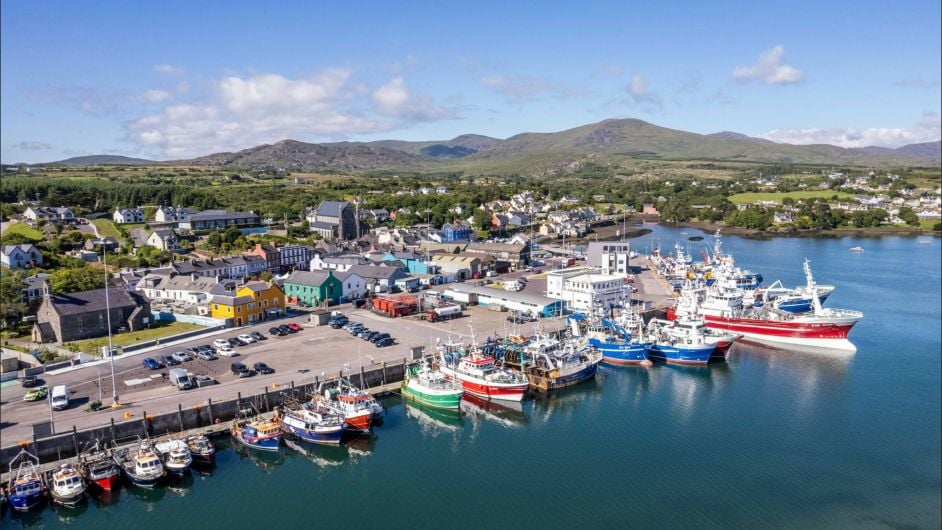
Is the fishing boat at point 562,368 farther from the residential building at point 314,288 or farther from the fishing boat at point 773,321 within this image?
the residential building at point 314,288

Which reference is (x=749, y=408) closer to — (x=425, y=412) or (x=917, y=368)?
(x=917, y=368)

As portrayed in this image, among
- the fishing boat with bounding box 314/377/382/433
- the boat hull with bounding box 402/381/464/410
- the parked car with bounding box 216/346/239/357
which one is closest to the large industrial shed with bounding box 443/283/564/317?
the boat hull with bounding box 402/381/464/410

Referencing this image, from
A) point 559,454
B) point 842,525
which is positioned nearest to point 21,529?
point 559,454

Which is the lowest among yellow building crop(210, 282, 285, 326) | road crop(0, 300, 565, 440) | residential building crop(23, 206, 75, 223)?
road crop(0, 300, 565, 440)

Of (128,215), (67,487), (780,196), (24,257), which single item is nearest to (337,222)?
(128,215)

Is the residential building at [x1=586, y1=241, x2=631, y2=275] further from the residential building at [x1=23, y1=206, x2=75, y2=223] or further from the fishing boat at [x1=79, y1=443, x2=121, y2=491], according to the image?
the fishing boat at [x1=79, y1=443, x2=121, y2=491]

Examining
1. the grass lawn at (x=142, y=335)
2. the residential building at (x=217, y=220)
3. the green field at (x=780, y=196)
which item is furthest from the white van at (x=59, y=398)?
the green field at (x=780, y=196)

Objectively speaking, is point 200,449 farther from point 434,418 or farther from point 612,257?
point 612,257
